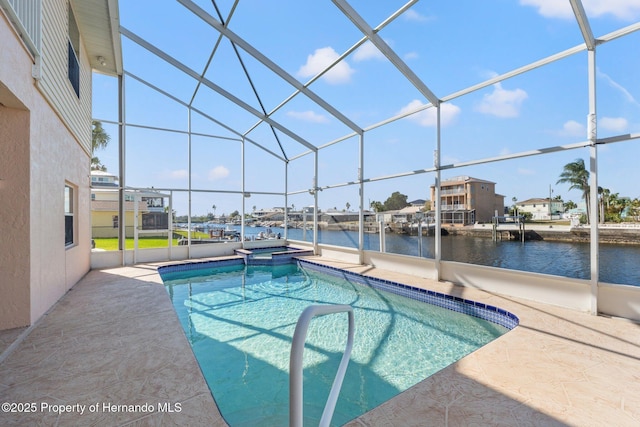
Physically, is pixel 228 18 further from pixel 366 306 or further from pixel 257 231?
pixel 257 231

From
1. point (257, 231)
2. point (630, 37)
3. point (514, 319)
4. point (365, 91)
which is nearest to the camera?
point (630, 37)

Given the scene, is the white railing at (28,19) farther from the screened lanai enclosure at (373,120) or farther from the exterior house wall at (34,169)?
the screened lanai enclosure at (373,120)

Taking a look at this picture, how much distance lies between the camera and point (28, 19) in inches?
129

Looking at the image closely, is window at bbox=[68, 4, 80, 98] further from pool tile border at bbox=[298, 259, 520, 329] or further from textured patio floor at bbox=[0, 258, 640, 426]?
pool tile border at bbox=[298, 259, 520, 329]

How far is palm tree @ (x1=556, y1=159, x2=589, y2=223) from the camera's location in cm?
446

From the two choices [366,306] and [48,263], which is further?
[366,306]

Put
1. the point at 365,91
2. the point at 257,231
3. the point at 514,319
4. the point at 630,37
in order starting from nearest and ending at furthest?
the point at 630,37 < the point at 514,319 < the point at 365,91 < the point at 257,231

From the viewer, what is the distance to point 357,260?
8258 mm

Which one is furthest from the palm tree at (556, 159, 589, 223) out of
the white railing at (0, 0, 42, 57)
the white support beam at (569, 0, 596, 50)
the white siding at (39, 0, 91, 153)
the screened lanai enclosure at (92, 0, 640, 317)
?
the white siding at (39, 0, 91, 153)

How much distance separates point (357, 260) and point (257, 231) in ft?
18.1

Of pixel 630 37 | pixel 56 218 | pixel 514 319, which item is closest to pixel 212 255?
pixel 56 218

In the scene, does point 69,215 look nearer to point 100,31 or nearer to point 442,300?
point 100,31

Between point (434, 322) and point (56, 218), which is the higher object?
point (56, 218)

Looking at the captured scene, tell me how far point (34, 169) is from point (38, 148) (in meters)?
0.32
